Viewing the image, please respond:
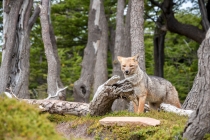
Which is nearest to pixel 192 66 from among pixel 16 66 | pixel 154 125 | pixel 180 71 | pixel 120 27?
pixel 180 71

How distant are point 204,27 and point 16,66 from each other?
7.34 m

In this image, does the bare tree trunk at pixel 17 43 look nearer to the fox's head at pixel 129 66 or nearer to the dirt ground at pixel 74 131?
the dirt ground at pixel 74 131

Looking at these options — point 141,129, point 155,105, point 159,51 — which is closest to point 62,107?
point 155,105

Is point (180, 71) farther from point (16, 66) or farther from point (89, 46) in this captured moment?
point (16, 66)

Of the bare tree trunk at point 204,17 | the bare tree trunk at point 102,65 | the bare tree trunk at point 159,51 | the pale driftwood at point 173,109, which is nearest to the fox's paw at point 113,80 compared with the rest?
the pale driftwood at point 173,109

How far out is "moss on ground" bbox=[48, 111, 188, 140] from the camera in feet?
22.4

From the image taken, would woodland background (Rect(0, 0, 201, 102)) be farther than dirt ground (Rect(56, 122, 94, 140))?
Yes

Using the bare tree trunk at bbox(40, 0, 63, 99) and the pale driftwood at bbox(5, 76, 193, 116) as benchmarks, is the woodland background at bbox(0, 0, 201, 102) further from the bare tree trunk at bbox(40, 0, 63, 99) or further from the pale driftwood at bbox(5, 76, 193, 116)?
the pale driftwood at bbox(5, 76, 193, 116)

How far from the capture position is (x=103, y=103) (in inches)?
351

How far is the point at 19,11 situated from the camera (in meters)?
13.4

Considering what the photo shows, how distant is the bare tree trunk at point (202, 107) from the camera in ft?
19.9

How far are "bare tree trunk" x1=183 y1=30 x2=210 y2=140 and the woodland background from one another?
41.0ft

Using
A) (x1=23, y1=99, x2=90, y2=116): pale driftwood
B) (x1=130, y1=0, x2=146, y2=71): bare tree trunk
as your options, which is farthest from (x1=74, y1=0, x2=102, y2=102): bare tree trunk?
(x1=23, y1=99, x2=90, y2=116): pale driftwood

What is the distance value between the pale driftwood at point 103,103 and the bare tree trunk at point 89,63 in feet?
14.9
